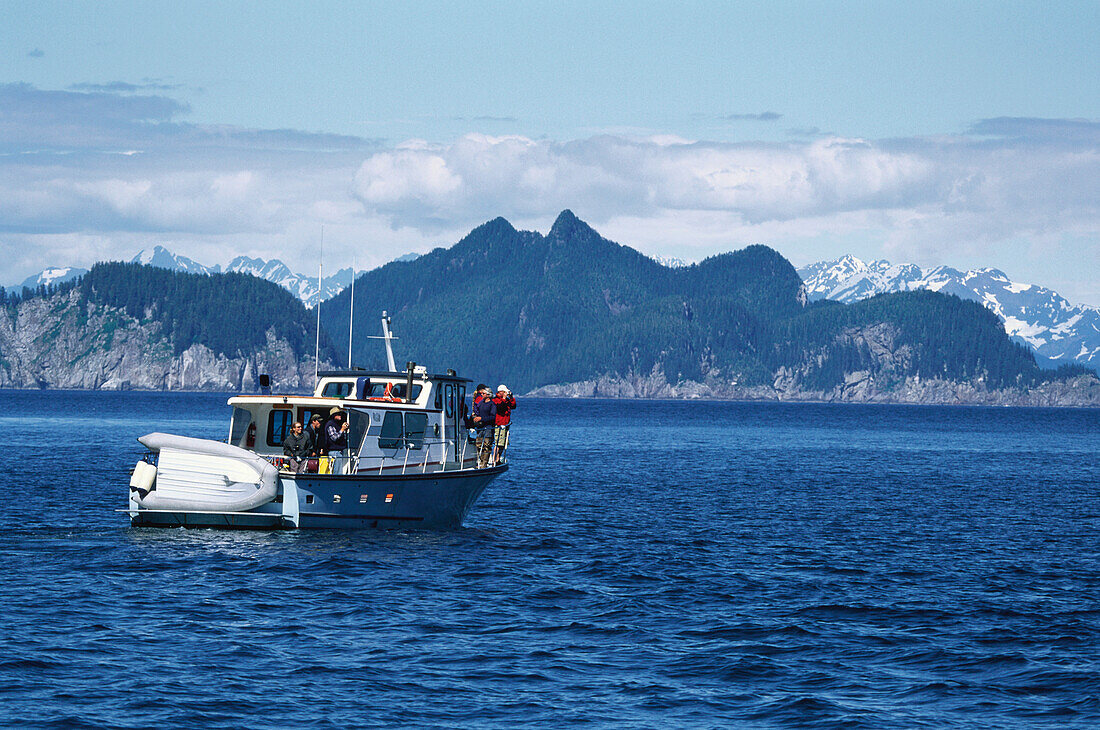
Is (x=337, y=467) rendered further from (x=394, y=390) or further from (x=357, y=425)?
(x=394, y=390)

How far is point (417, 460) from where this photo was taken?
3888 cm

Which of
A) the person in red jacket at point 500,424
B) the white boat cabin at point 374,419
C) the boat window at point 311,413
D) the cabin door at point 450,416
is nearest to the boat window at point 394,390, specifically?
the white boat cabin at point 374,419

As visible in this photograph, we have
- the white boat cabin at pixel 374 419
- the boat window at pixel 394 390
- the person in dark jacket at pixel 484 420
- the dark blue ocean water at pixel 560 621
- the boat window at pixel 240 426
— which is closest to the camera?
the dark blue ocean water at pixel 560 621

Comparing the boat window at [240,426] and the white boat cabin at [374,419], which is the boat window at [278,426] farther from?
the boat window at [240,426]

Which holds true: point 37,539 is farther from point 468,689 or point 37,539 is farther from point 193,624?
point 468,689

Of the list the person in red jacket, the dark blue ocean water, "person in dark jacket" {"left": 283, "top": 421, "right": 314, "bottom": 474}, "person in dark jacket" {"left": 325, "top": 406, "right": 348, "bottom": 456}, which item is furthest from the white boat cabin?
the dark blue ocean water

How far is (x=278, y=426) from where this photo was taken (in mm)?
37938

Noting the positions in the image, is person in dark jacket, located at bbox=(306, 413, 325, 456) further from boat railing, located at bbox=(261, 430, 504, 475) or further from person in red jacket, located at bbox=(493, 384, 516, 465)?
person in red jacket, located at bbox=(493, 384, 516, 465)

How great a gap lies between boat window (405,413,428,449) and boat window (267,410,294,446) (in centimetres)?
360

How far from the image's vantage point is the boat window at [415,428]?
3844 cm

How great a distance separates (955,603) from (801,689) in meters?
9.83

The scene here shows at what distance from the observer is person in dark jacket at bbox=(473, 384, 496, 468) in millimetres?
41250

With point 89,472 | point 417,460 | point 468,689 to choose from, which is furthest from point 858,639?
point 89,472

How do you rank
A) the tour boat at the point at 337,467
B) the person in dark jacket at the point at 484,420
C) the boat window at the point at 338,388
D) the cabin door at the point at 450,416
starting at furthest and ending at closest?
the person in dark jacket at the point at 484,420 < the cabin door at the point at 450,416 < the boat window at the point at 338,388 < the tour boat at the point at 337,467
